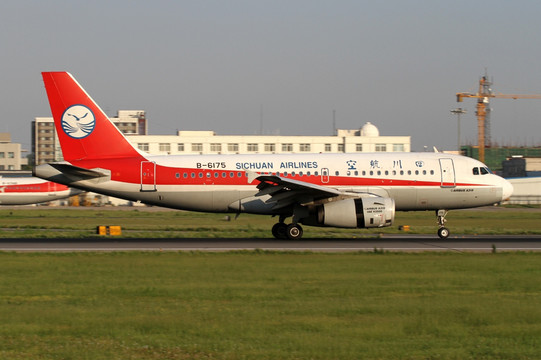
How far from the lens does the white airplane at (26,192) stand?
262 feet

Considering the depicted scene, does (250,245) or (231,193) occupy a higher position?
(231,193)

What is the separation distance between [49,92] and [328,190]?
14.2 metres

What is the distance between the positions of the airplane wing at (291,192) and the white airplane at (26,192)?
183 feet

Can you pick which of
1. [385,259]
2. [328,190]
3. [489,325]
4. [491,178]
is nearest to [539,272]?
[385,259]

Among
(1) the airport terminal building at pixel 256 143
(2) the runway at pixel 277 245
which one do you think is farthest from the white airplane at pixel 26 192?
(2) the runway at pixel 277 245

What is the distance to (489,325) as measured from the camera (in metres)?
12.2

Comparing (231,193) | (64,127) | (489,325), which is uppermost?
(64,127)

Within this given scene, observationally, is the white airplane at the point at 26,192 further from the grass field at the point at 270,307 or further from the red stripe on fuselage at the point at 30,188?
the grass field at the point at 270,307

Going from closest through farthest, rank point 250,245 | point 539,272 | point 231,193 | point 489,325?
1. point 489,325
2. point 539,272
3. point 250,245
4. point 231,193

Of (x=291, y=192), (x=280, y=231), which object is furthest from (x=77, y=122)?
(x=280, y=231)

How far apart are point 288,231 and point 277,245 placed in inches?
127

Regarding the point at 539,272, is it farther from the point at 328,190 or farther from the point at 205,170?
the point at 205,170

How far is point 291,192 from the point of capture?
30047 millimetres

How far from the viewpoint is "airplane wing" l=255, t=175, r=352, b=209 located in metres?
28.9
